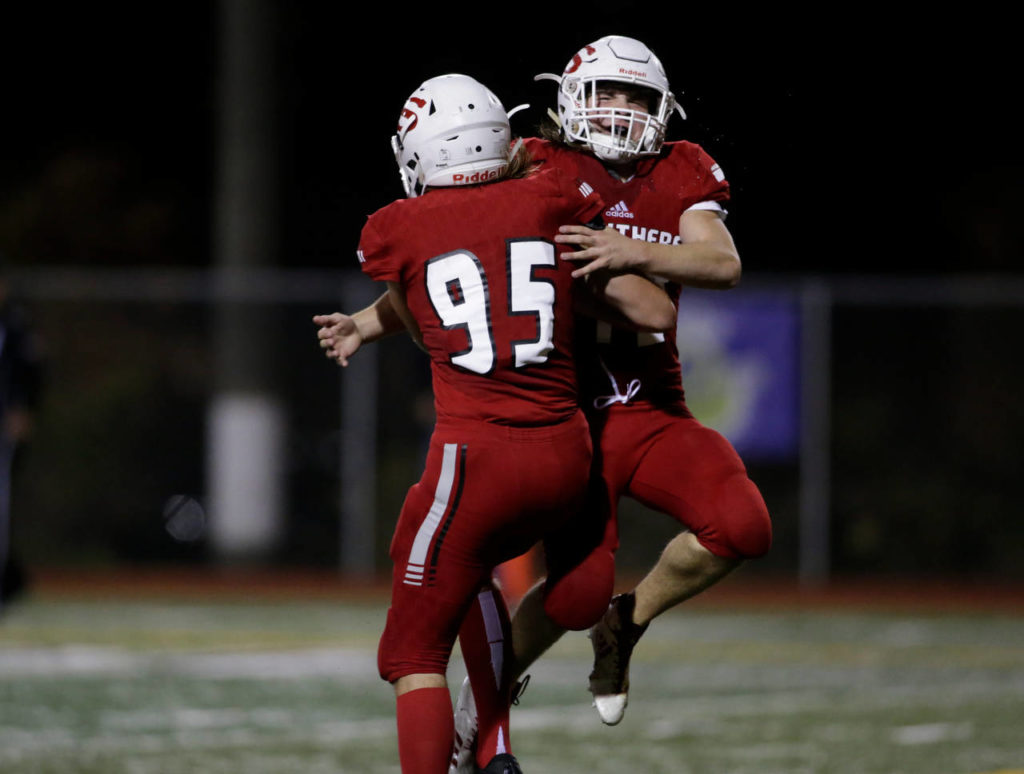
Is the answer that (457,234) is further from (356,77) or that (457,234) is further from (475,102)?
(356,77)

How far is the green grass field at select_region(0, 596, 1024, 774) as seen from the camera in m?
6.57

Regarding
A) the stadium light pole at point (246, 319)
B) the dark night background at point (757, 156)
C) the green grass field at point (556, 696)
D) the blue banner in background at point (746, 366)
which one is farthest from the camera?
the stadium light pole at point (246, 319)

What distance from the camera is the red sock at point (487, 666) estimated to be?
495cm

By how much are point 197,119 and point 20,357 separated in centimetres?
1305

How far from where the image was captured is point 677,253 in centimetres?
464

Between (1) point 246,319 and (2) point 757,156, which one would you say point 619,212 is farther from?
(1) point 246,319

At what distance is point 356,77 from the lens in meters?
20.5

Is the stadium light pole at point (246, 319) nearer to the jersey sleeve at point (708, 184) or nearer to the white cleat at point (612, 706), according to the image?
the white cleat at point (612, 706)

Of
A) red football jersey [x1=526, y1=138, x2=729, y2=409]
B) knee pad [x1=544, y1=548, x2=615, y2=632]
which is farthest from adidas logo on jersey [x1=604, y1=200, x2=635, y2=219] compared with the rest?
knee pad [x1=544, y1=548, x2=615, y2=632]

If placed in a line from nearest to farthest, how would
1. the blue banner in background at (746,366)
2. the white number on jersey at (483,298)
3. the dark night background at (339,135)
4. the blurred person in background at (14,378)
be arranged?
the white number on jersey at (483,298)
the blurred person in background at (14,378)
the blue banner in background at (746,366)
the dark night background at (339,135)

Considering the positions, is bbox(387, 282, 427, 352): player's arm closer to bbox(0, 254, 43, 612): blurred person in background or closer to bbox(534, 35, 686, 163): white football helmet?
bbox(534, 35, 686, 163): white football helmet

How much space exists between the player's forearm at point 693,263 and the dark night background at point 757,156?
0.53 metres

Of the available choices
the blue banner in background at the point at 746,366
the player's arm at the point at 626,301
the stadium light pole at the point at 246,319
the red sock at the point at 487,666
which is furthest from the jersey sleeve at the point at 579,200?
the stadium light pole at the point at 246,319

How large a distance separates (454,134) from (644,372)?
0.97 meters
